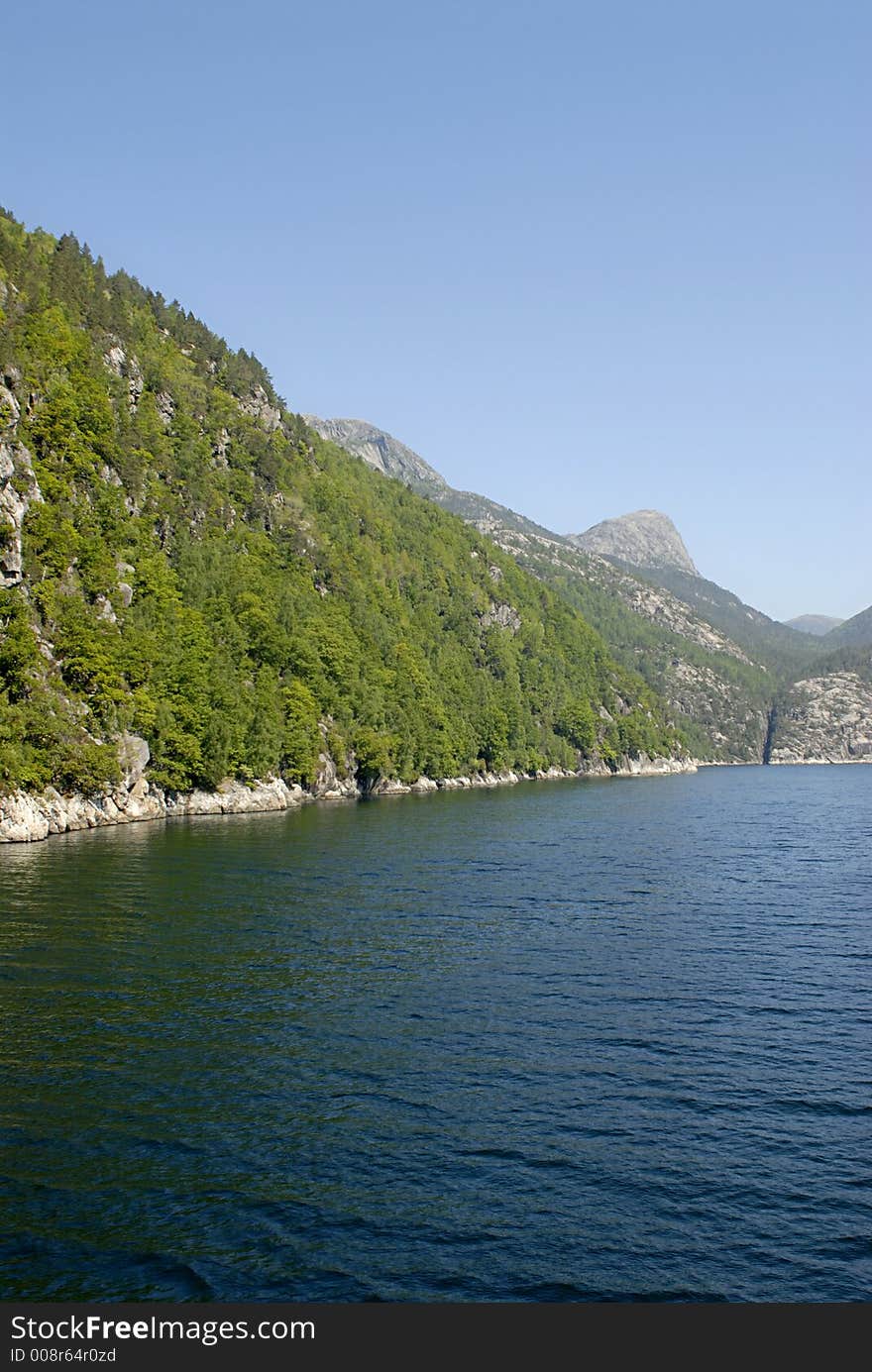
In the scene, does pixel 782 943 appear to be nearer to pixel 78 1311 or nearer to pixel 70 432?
pixel 78 1311

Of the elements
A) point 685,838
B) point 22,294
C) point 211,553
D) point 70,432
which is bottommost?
point 685,838

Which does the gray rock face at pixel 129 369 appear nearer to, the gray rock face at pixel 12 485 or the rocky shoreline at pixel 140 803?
the gray rock face at pixel 12 485

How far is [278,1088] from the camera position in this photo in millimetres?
28938

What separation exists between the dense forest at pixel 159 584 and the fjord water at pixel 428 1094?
39272 millimetres

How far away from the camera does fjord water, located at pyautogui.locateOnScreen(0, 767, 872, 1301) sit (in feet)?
65.9

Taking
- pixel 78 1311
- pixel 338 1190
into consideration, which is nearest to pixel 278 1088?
pixel 338 1190

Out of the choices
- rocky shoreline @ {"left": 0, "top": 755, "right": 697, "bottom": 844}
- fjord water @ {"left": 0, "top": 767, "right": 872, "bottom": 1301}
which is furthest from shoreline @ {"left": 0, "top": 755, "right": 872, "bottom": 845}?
fjord water @ {"left": 0, "top": 767, "right": 872, "bottom": 1301}

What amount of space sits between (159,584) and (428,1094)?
107 metres

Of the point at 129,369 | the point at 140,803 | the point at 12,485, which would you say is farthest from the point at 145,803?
the point at 129,369

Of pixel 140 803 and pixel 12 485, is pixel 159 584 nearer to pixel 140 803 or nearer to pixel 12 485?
pixel 12 485

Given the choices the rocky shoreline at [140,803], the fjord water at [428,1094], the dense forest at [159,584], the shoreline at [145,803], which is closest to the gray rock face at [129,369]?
the dense forest at [159,584]

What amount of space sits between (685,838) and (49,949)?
74.3 metres

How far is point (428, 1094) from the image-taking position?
28594 mm

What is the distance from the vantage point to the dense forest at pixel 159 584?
9662 centimetres
